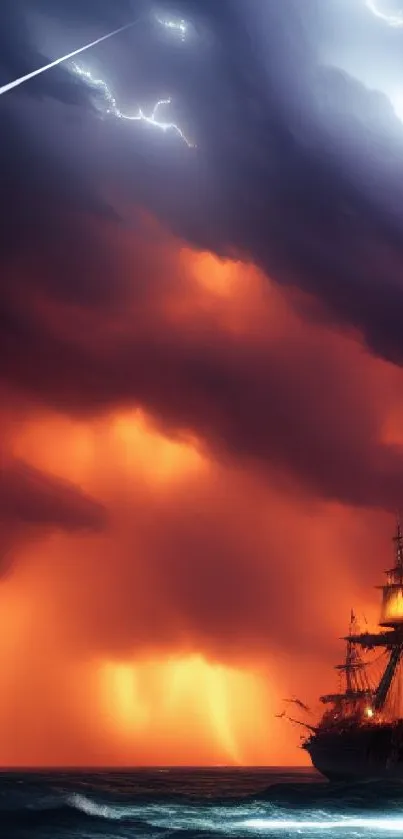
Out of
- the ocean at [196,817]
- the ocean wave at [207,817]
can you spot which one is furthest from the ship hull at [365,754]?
the ocean wave at [207,817]

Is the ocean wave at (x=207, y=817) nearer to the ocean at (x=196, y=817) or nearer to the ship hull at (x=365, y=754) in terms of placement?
the ocean at (x=196, y=817)

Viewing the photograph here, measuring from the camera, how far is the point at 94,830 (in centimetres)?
6581

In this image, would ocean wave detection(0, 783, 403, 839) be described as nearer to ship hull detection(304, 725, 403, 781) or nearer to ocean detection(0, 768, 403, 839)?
ocean detection(0, 768, 403, 839)

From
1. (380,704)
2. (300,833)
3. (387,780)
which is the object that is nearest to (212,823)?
(300,833)

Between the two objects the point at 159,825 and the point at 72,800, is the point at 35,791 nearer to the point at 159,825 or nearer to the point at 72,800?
the point at 72,800

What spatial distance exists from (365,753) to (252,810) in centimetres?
9400

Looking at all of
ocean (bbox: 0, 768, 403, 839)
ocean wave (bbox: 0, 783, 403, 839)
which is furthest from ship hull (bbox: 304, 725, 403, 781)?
ocean wave (bbox: 0, 783, 403, 839)

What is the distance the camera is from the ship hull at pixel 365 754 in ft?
545

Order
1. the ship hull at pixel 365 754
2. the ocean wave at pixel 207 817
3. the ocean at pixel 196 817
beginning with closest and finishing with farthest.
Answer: the ocean at pixel 196 817 < the ocean wave at pixel 207 817 < the ship hull at pixel 365 754

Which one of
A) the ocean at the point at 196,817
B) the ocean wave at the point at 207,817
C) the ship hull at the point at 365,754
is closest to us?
the ocean at the point at 196,817

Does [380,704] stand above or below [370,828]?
above

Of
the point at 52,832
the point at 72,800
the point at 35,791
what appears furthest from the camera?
the point at 35,791

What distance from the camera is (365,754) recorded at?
178m

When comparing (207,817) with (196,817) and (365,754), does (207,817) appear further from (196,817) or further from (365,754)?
(365,754)
